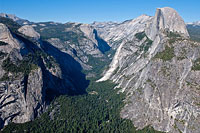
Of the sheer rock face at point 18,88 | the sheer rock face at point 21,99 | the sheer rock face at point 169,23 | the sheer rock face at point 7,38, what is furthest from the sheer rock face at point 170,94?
the sheer rock face at point 7,38

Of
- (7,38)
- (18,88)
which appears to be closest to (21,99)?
(18,88)

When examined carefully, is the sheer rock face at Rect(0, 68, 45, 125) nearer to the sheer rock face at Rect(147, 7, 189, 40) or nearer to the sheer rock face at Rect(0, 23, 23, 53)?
the sheer rock face at Rect(0, 23, 23, 53)

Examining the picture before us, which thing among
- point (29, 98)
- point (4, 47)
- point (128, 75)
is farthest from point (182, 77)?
point (4, 47)

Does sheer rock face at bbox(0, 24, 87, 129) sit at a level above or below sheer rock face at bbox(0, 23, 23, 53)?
below

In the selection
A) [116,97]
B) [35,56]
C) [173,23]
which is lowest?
[116,97]

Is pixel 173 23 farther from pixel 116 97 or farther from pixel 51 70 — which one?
pixel 51 70

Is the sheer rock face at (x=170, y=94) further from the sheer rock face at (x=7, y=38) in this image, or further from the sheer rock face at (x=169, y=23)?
the sheer rock face at (x=7, y=38)

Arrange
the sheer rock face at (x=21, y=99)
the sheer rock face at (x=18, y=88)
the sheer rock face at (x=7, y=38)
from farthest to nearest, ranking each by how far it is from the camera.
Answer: the sheer rock face at (x=7, y=38), the sheer rock face at (x=18, y=88), the sheer rock face at (x=21, y=99)

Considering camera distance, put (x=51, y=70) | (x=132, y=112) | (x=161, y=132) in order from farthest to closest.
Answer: (x=51, y=70)
(x=132, y=112)
(x=161, y=132)

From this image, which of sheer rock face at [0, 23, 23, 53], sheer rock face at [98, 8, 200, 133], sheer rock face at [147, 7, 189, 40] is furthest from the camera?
sheer rock face at [147, 7, 189, 40]

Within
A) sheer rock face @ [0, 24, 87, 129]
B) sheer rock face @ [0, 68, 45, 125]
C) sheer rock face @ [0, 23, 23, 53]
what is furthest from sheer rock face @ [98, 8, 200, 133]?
sheer rock face @ [0, 23, 23, 53]

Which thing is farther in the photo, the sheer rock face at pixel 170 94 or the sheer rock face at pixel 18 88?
the sheer rock face at pixel 18 88
